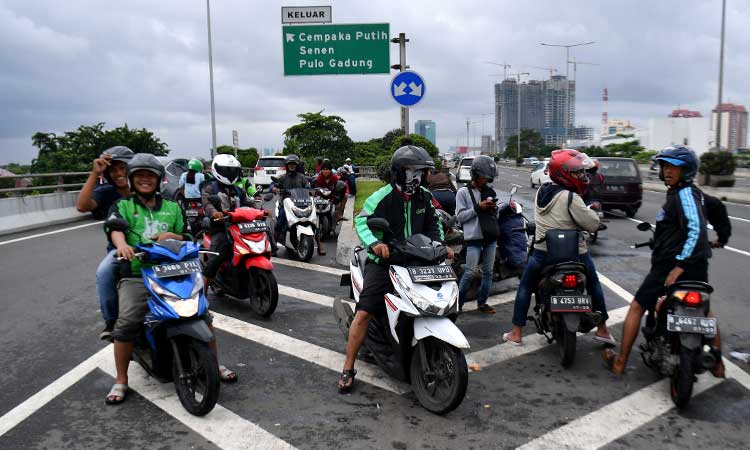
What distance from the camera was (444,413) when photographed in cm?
397

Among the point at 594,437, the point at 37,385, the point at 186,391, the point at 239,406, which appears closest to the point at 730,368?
the point at 594,437

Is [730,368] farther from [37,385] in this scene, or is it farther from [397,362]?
[37,385]

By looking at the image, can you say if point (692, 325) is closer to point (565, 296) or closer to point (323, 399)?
point (565, 296)

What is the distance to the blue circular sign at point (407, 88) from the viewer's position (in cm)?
→ 1047

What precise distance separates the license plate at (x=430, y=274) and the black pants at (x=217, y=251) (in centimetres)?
311

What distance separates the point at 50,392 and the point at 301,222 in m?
5.77

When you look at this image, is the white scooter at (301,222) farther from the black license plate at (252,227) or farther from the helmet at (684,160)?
the helmet at (684,160)

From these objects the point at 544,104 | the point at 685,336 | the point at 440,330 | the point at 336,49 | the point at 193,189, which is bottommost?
the point at 685,336

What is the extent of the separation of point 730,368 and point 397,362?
2.77 metres

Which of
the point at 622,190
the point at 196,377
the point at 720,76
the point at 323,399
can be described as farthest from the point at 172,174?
the point at 720,76

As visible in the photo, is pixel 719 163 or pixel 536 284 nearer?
pixel 536 284

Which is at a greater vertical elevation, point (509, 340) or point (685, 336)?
point (685, 336)

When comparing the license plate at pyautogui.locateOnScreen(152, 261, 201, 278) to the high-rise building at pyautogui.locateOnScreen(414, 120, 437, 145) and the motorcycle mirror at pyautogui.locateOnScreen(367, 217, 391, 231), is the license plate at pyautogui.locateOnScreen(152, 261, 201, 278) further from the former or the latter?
the high-rise building at pyautogui.locateOnScreen(414, 120, 437, 145)

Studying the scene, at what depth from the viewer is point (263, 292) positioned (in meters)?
6.43
